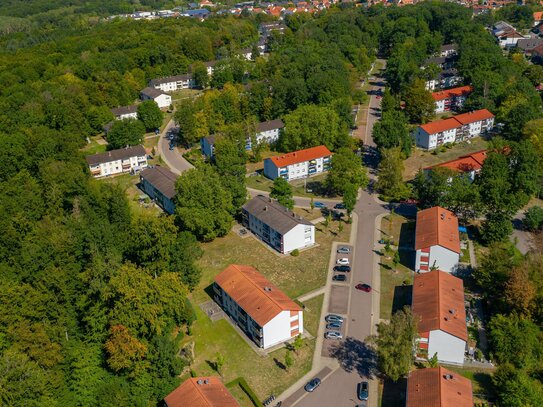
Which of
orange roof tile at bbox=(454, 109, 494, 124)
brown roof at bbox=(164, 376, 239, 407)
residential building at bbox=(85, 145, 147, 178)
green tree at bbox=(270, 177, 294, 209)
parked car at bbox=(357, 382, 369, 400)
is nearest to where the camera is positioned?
brown roof at bbox=(164, 376, 239, 407)

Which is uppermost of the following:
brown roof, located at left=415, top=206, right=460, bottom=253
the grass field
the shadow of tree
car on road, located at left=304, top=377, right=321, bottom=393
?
brown roof, located at left=415, top=206, right=460, bottom=253

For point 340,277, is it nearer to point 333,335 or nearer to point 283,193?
point 333,335

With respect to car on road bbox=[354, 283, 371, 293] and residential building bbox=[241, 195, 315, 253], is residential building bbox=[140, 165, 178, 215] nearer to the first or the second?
residential building bbox=[241, 195, 315, 253]

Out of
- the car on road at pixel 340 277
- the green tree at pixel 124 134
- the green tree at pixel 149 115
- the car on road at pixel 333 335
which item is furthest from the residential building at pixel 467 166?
the green tree at pixel 149 115

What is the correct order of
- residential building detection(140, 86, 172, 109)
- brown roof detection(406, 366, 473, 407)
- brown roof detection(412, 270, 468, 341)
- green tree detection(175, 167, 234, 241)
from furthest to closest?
residential building detection(140, 86, 172, 109), green tree detection(175, 167, 234, 241), brown roof detection(412, 270, 468, 341), brown roof detection(406, 366, 473, 407)

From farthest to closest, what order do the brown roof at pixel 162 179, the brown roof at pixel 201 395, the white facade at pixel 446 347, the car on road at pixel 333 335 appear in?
the brown roof at pixel 162 179, the car on road at pixel 333 335, the white facade at pixel 446 347, the brown roof at pixel 201 395

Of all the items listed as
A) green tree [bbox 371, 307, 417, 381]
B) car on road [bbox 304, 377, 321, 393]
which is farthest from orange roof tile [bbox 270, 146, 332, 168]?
green tree [bbox 371, 307, 417, 381]

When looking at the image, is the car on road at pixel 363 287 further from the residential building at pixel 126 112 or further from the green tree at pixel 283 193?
the residential building at pixel 126 112
